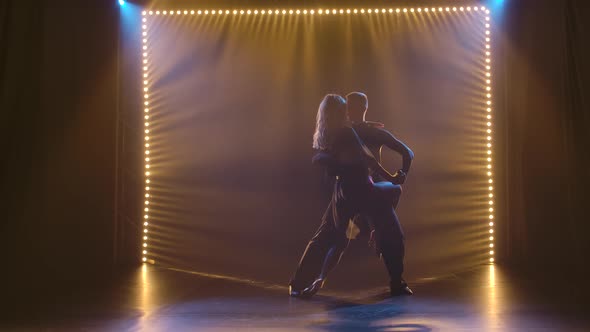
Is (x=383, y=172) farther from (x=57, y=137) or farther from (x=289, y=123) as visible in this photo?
(x=57, y=137)

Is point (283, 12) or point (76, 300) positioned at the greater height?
point (283, 12)

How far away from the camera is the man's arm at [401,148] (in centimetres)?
302

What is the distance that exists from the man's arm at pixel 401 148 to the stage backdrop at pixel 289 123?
988 mm

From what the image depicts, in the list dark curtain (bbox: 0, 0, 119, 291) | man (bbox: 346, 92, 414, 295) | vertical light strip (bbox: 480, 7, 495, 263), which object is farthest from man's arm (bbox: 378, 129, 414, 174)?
dark curtain (bbox: 0, 0, 119, 291)

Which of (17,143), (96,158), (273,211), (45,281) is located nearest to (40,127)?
(17,143)

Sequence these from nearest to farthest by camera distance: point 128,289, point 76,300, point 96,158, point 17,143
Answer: point 76,300 → point 128,289 → point 17,143 → point 96,158

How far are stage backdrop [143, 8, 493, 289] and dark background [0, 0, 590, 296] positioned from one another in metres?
0.20

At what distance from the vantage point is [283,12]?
4.10 metres

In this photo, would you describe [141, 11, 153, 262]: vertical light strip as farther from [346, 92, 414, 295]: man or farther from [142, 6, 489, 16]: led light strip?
[346, 92, 414, 295]: man

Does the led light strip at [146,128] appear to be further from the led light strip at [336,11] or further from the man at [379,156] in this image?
the man at [379,156]

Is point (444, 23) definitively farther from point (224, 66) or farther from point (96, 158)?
point (96, 158)

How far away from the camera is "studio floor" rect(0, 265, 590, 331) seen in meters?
2.18

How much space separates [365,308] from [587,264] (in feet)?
6.23

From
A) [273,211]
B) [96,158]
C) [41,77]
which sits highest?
[41,77]
